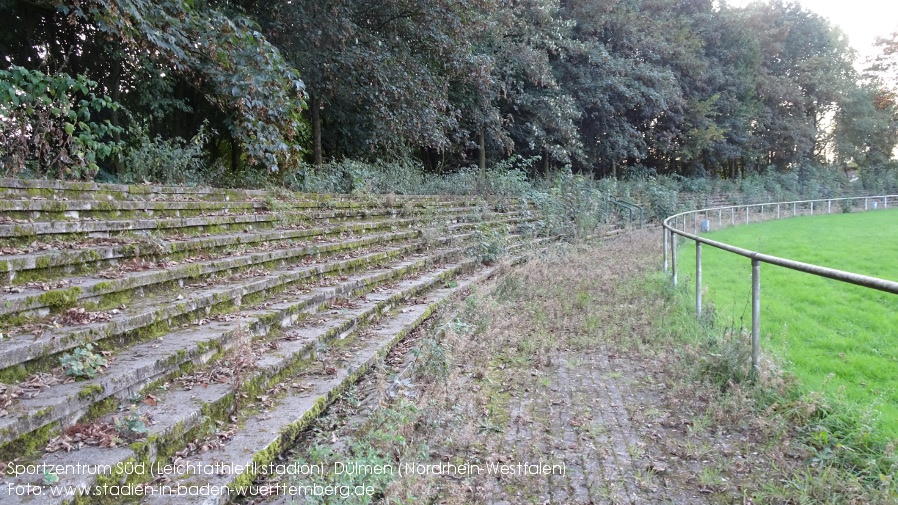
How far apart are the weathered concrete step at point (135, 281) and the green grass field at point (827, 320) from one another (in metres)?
4.27

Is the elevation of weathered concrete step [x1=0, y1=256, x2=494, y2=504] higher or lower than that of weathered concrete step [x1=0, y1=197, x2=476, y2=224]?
lower

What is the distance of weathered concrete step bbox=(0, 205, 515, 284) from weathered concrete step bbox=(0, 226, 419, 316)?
5.5 inches

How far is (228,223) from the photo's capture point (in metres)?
5.50

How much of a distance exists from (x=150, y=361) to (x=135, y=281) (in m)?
0.88

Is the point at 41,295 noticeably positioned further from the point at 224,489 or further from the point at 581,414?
the point at 581,414

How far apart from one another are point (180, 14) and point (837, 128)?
54301mm

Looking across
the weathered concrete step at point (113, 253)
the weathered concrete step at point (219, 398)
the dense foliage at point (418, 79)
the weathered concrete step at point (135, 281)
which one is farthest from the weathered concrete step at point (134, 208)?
the weathered concrete step at point (219, 398)

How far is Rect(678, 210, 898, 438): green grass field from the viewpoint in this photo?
4.14 meters

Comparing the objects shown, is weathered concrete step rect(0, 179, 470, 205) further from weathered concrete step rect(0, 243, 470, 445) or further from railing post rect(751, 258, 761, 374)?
railing post rect(751, 258, 761, 374)

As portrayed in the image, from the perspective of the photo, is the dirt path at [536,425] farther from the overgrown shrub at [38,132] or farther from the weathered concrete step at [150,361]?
the overgrown shrub at [38,132]

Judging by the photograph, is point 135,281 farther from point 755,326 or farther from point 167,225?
point 755,326

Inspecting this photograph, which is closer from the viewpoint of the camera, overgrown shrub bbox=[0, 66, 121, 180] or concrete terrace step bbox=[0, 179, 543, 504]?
concrete terrace step bbox=[0, 179, 543, 504]

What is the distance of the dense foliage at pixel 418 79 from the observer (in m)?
7.34

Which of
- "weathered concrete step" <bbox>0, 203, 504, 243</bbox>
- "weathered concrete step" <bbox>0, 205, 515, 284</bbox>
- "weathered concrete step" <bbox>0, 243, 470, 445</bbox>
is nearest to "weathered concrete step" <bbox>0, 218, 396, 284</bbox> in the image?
"weathered concrete step" <bbox>0, 205, 515, 284</bbox>
